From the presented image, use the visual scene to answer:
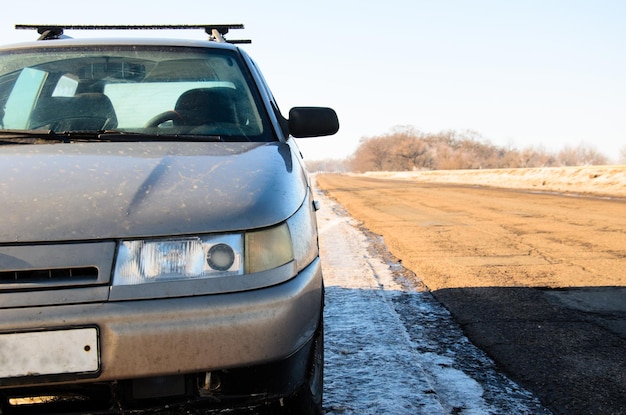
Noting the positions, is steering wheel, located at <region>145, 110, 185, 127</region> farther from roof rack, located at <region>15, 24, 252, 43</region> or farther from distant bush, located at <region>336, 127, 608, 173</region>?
distant bush, located at <region>336, 127, 608, 173</region>

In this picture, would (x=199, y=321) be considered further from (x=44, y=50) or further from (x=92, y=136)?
(x=44, y=50)

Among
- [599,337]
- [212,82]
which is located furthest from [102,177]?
[599,337]

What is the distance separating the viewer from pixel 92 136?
242 centimetres

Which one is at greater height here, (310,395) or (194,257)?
(194,257)

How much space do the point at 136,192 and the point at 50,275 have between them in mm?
348

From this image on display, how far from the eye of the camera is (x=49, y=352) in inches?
58.4

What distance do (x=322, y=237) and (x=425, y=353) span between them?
5.25 m

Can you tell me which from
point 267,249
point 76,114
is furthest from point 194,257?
point 76,114

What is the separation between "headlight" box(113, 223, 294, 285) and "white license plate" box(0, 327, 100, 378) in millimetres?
173

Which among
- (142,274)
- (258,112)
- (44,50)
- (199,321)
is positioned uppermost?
(44,50)

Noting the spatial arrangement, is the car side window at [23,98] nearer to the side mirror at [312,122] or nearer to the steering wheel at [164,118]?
the steering wheel at [164,118]

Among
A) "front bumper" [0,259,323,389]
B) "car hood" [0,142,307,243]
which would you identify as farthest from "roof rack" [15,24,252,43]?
"front bumper" [0,259,323,389]

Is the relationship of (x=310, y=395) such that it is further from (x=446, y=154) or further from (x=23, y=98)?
(x=446, y=154)

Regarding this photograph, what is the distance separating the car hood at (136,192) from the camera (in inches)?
64.0
